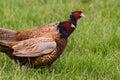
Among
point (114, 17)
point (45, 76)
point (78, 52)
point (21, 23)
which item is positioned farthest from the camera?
point (114, 17)

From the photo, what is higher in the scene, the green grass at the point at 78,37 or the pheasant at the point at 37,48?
the pheasant at the point at 37,48

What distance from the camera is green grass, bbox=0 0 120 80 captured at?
19.9 feet

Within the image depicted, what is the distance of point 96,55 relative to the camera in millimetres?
6730

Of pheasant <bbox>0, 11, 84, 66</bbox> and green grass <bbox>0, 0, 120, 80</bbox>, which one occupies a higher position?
pheasant <bbox>0, 11, 84, 66</bbox>

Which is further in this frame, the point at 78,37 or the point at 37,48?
the point at 78,37

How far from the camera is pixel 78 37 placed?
7328mm

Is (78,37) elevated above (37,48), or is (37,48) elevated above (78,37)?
(37,48)

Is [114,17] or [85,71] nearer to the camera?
[85,71]

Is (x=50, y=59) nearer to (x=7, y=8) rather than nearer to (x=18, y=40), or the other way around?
(x=18, y=40)

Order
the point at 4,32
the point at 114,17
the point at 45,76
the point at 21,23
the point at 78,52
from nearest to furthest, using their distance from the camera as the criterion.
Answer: the point at 45,76
the point at 4,32
the point at 78,52
the point at 21,23
the point at 114,17

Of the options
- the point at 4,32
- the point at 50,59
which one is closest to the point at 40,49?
the point at 50,59

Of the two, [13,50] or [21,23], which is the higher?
[13,50]

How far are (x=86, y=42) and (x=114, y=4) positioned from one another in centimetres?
186

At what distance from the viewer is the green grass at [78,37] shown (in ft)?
19.9
